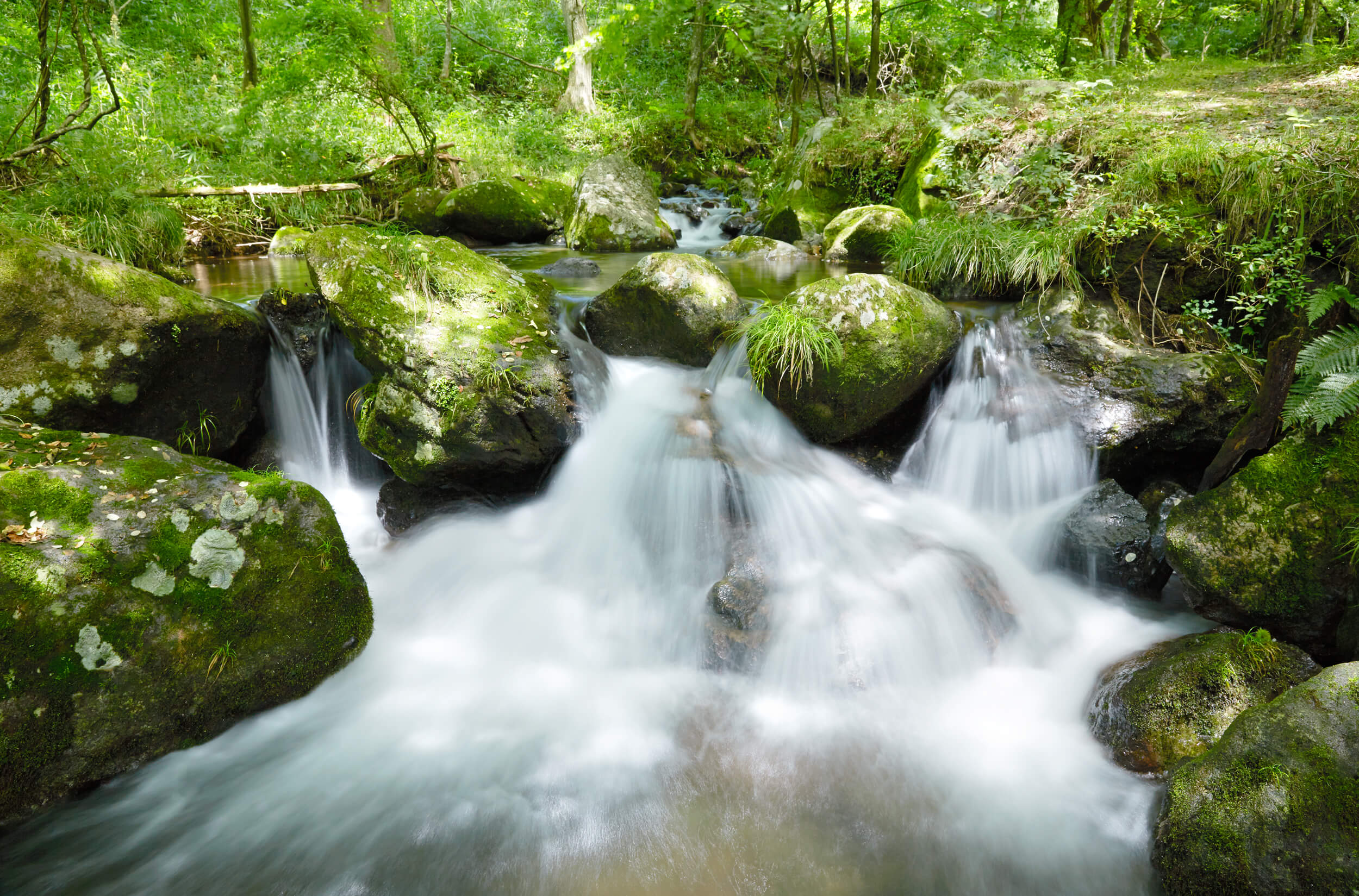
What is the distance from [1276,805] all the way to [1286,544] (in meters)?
1.59

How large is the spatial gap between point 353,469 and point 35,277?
2.11m

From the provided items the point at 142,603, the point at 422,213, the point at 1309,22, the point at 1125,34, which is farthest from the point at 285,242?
the point at 1309,22

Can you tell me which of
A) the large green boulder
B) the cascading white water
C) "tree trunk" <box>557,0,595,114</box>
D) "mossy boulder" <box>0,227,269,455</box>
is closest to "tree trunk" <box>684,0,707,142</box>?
"tree trunk" <box>557,0,595,114</box>

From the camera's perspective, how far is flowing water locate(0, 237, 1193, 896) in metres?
2.58

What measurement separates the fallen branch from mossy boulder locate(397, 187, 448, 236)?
0.68m

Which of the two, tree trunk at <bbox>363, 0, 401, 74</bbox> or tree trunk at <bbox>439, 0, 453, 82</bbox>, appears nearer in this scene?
tree trunk at <bbox>363, 0, 401, 74</bbox>

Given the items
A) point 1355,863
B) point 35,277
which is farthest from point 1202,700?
point 35,277

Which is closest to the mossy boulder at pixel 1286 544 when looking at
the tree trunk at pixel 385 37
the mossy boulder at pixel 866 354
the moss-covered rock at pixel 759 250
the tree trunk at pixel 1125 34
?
the mossy boulder at pixel 866 354

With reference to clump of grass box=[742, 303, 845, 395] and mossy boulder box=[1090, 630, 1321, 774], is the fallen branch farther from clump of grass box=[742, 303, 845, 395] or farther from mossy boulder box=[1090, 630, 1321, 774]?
mossy boulder box=[1090, 630, 1321, 774]

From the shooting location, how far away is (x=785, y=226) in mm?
10023

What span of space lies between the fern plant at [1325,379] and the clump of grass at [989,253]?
197 centimetres

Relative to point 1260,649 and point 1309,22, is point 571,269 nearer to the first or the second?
point 1260,649

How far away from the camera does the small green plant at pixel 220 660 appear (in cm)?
292

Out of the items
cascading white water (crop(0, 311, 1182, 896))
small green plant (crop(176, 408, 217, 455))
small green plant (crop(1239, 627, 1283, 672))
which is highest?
small green plant (crop(176, 408, 217, 455))
